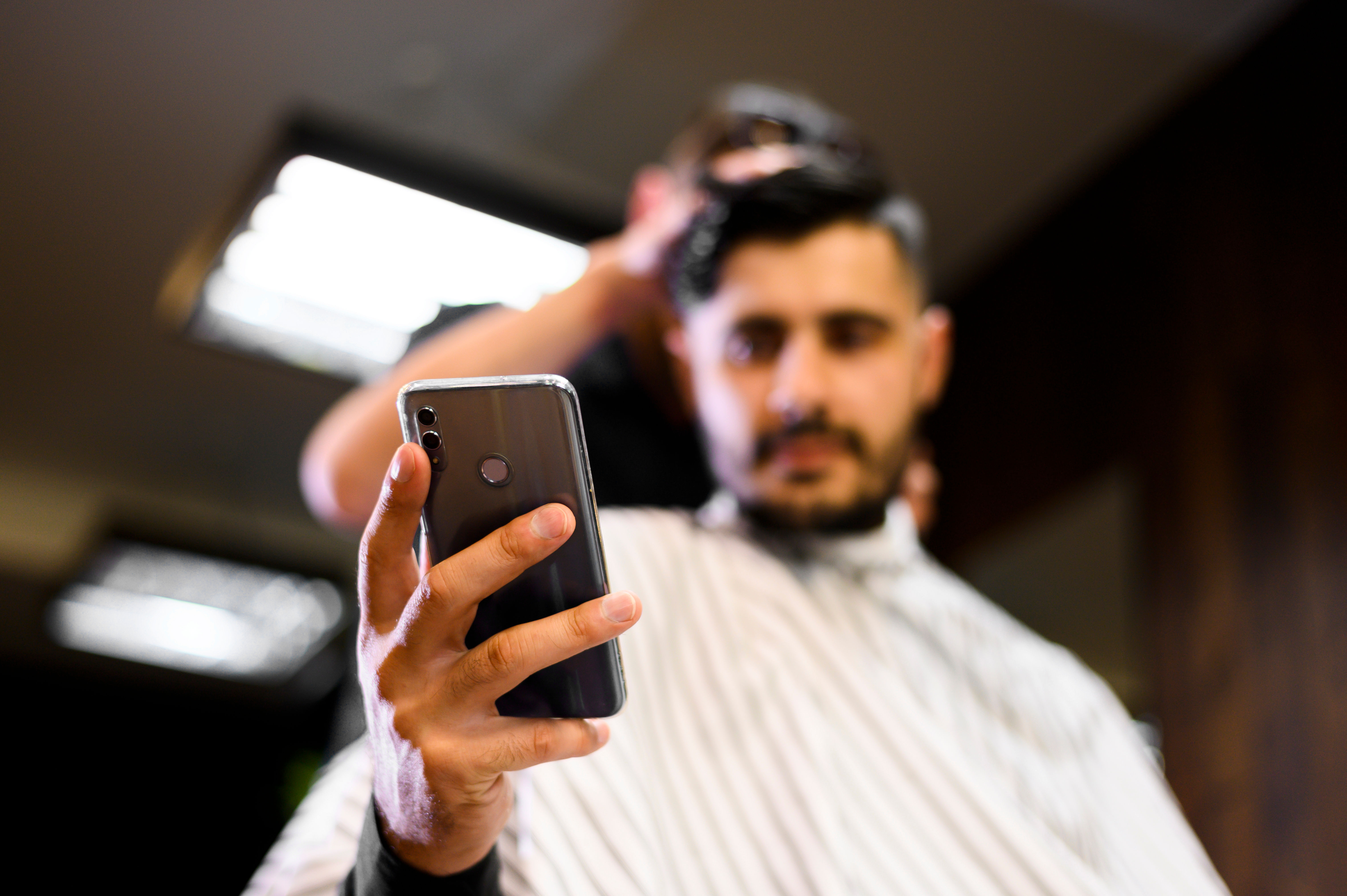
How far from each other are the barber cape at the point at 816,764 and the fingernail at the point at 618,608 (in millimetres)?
290

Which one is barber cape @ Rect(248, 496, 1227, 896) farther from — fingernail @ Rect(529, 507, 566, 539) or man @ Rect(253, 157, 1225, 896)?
fingernail @ Rect(529, 507, 566, 539)

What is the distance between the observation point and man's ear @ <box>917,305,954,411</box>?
Answer: 4.71 ft

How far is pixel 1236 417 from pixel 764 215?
4.91 ft

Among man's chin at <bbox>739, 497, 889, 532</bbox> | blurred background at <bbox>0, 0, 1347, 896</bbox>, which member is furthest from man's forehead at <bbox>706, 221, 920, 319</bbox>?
blurred background at <bbox>0, 0, 1347, 896</bbox>

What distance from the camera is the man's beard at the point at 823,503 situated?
45.3 inches

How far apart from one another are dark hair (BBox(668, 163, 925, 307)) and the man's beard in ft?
0.67

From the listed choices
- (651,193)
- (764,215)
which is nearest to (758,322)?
(764,215)

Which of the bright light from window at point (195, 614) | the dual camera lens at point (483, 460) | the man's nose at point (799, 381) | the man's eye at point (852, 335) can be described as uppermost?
the man's eye at point (852, 335)

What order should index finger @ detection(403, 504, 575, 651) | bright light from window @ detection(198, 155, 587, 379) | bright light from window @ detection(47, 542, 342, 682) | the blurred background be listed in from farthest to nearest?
bright light from window @ detection(47, 542, 342, 682) → bright light from window @ detection(198, 155, 587, 379) → the blurred background → index finger @ detection(403, 504, 575, 651)

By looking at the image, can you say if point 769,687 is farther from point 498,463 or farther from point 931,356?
point 931,356

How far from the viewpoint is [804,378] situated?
1.14 m

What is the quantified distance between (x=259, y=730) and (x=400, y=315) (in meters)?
3.60

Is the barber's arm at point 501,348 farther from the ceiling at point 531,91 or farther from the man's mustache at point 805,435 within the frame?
the ceiling at point 531,91

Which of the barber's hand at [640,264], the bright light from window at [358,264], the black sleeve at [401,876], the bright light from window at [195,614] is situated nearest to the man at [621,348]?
the barber's hand at [640,264]
